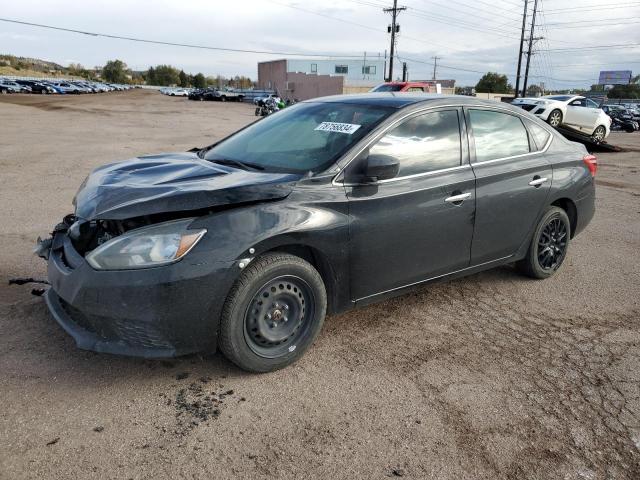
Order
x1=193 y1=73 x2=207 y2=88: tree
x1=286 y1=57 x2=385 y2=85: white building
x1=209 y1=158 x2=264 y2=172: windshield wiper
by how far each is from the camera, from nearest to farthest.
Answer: x1=209 y1=158 x2=264 y2=172: windshield wiper < x1=286 y1=57 x2=385 y2=85: white building < x1=193 y1=73 x2=207 y2=88: tree

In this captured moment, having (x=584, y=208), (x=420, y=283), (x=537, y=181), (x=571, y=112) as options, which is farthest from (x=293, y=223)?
(x=571, y=112)

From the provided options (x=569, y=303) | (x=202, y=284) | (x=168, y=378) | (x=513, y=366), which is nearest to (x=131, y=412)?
(x=168, y=378)

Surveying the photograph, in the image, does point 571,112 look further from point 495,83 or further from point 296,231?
point 495,83

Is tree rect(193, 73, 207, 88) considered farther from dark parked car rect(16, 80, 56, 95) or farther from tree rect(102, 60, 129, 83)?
dark parked car rect(16, 80, 56, 95)

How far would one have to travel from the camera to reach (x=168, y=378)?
3.19 meters

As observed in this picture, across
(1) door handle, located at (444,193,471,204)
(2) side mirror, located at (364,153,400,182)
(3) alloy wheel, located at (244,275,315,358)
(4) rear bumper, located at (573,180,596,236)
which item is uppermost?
(2) side mirror, located at (364,153,400,182)

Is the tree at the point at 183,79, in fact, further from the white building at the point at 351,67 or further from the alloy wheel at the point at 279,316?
the alloy wheel at the point at 279,316

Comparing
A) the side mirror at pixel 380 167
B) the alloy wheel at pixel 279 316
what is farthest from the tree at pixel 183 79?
the alloy wheel at pixel 279 316

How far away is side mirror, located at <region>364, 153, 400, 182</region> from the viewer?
3.33m

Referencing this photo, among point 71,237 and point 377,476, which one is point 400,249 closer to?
point 377,476

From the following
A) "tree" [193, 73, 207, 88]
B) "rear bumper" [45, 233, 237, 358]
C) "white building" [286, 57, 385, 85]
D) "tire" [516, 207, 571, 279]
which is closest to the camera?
"rear bumper" [45, 233, 237, 358]

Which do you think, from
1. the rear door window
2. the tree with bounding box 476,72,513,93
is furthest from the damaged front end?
the tree with bounding box 476,72,513,93

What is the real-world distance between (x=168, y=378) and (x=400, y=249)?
1716 mm

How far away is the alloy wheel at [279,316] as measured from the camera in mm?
3129
